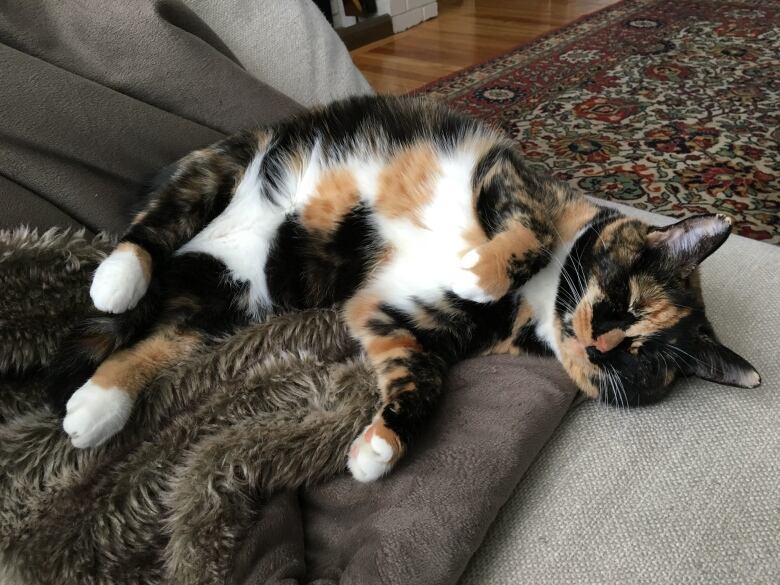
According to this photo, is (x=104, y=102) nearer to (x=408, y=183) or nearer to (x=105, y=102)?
(x=105, y=102)

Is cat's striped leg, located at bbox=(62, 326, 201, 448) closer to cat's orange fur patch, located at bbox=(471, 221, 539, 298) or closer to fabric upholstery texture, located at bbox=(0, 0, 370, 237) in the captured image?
fabric upholstery texture, located at bbox=(0, 0, 370, 237)

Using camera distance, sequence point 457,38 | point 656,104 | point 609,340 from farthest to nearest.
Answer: point 457,38, point 656,104, point 609,340

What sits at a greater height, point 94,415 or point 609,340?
point 94,415

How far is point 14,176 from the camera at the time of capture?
3.09 ft

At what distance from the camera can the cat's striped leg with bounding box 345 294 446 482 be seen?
76 cm

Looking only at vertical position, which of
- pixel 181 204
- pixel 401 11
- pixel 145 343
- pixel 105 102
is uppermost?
pixel 105 102

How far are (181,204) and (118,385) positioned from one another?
37 centimetres

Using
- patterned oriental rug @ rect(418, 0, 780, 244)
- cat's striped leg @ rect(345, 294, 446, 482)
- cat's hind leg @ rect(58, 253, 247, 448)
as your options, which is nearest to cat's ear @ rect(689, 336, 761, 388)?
cat's striped leg @ rect(345, 294, 446, 482)

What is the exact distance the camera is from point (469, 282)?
0.91m

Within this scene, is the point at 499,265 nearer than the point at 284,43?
Yes

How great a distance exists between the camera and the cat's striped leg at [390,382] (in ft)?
2.51

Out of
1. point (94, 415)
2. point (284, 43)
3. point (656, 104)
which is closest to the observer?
point (94, 415)

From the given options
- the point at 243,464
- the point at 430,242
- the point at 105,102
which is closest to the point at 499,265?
the point at 430,242

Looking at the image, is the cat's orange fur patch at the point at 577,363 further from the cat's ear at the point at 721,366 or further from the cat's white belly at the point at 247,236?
the cat's white belly at the point at 247,236
